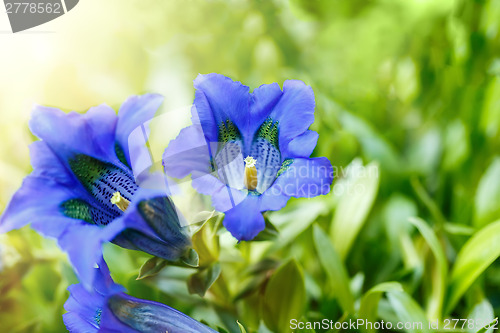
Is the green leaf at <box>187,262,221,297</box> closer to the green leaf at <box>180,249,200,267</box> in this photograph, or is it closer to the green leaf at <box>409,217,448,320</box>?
the green leaf at <box>180,249,200,267</box>

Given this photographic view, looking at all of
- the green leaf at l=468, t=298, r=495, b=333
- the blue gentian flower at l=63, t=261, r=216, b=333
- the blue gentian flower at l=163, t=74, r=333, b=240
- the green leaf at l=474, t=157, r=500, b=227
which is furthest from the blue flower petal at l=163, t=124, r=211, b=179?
the green leaf at l=474, t=157, r=500, b=227

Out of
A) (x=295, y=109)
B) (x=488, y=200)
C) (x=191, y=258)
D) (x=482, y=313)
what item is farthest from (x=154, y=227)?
(x=488, y=200)

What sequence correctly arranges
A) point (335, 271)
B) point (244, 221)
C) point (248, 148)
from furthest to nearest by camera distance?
point (335, 271)
point (248, 148)
point (244, 221)

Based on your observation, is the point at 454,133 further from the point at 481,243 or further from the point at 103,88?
the point at 103,88

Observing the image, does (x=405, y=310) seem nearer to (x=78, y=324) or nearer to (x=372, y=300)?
(x=372, y=300)

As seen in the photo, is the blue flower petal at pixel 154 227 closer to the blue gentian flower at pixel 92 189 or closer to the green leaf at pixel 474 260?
the blue gentian flower at pixel 92 189

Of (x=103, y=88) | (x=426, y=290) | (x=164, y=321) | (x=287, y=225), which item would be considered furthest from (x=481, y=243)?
(x=103, y=88)
